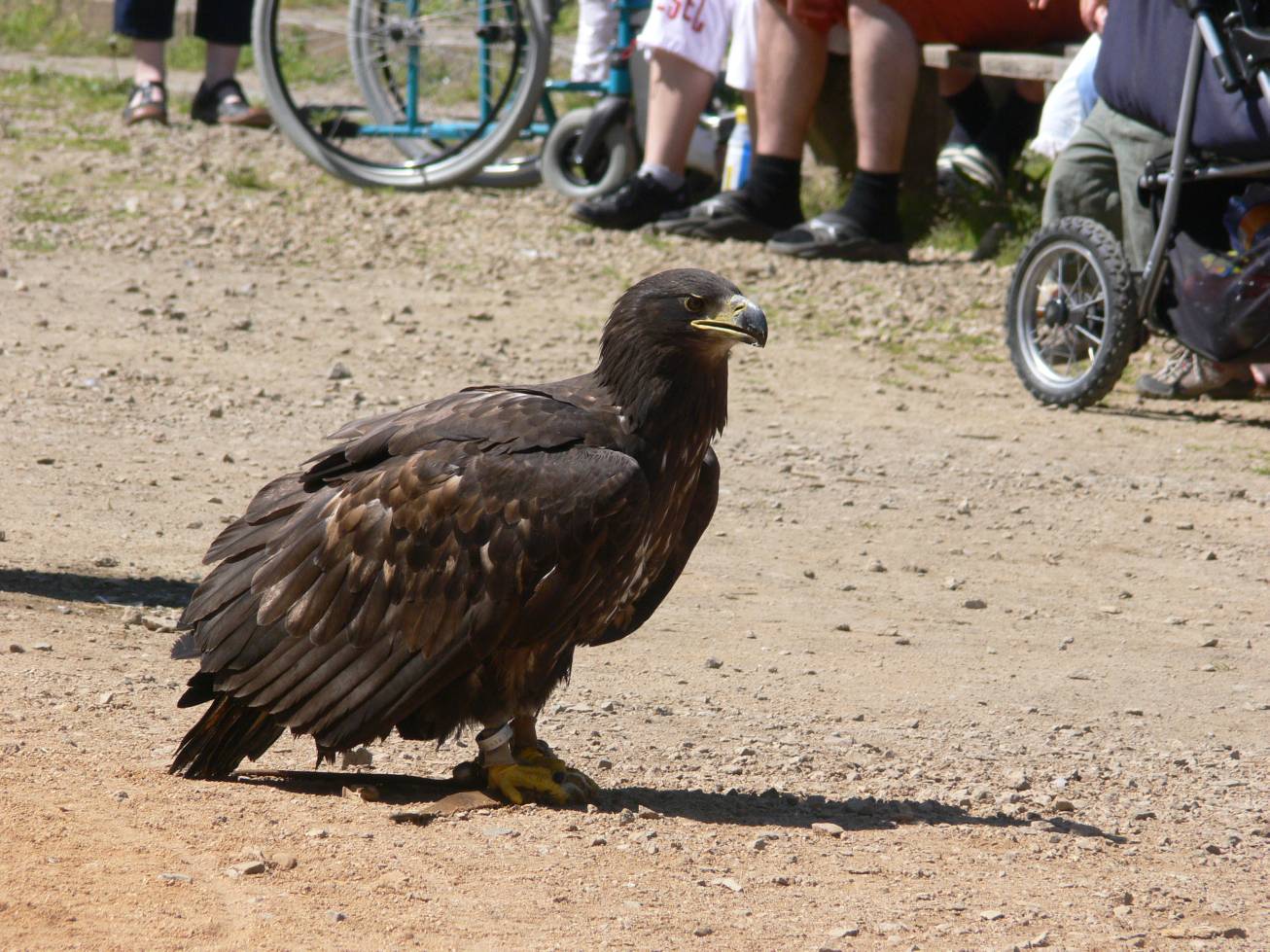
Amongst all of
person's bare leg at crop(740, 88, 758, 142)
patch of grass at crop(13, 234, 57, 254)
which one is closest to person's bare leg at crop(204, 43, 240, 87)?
patch of grass at crop(13, 234, 57, 254)

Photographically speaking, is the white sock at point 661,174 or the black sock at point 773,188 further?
the white sock at point 661,174

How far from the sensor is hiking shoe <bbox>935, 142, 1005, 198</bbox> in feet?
35.0

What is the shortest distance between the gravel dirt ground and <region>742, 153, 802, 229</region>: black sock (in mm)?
330

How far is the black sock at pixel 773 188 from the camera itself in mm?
9891

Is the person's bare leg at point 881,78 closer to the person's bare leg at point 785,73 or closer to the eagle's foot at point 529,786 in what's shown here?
the person's bare leg at point 785,73

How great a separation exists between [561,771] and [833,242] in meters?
6.05

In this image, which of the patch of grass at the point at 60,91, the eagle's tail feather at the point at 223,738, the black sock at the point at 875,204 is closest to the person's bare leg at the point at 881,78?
the black sock at the point at 875,204

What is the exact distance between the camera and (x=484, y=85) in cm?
1148

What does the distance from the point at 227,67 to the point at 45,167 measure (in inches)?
73.9

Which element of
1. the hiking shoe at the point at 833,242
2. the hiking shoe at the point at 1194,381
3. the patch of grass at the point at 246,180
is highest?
the hiking shoe at the point at 833,242

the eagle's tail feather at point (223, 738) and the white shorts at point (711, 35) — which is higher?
the white shorts at point (711, 35)

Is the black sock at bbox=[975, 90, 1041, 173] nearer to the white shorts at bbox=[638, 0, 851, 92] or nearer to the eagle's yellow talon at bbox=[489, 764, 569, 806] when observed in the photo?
the white shorts at bbox=[638, 0, 851, 92]

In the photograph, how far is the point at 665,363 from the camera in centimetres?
370

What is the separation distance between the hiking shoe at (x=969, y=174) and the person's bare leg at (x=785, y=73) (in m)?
1.32
